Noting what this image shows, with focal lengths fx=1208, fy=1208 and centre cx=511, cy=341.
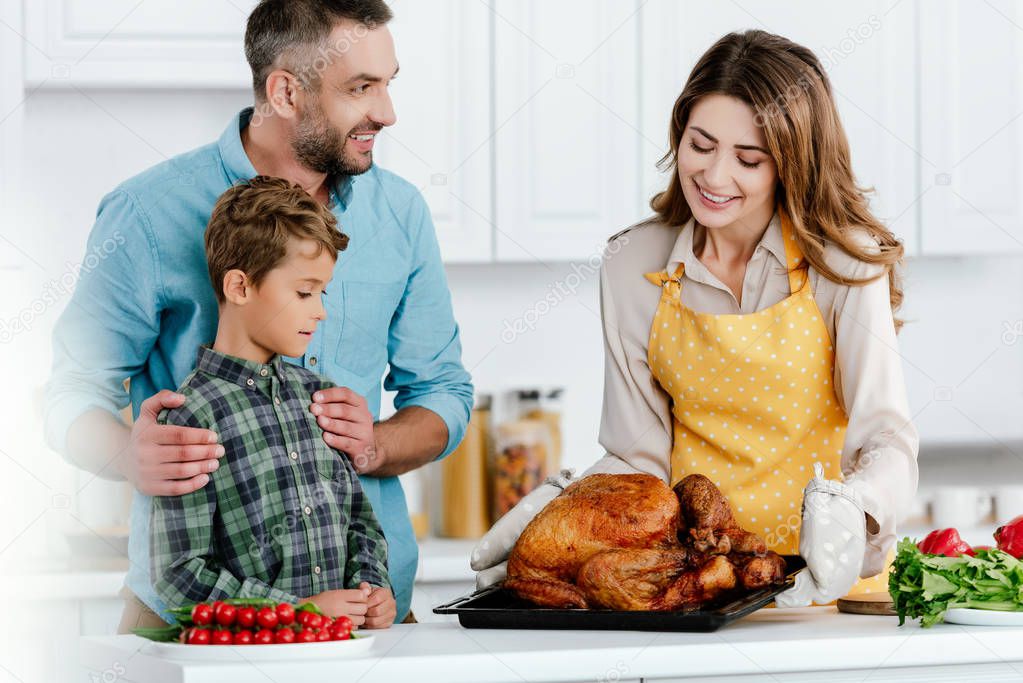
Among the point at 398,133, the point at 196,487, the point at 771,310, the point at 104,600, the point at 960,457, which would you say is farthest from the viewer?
the point at 960,457

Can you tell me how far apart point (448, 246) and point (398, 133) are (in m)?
0.28

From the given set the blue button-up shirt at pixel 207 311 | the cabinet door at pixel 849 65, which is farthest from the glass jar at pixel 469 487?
the blue button-up shirt at pixel 207 311

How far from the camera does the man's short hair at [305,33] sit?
1.62 m

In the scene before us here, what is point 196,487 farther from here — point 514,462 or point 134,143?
point 134,143

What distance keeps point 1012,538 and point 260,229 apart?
94cm

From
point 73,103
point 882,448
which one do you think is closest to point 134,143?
point 73,103

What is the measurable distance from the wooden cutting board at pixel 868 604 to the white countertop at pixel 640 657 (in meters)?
0.11

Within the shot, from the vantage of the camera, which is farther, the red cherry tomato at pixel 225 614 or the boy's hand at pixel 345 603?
the boy's hand at pixel 345 603

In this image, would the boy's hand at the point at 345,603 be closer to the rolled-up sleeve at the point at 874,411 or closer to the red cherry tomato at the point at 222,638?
the red cherry tomato at the point at 222,638

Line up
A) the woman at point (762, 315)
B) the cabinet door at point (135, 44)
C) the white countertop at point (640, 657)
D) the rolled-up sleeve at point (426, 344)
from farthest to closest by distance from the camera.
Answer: the cabinet door at point (135, 44)
the rolled-up sleeve at point (426, 344)
the woman at point (762, 315)
the white countertop at point (640, 657)

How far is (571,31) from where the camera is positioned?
108 inches

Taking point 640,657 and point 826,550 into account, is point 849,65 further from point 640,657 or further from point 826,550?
point 640,657

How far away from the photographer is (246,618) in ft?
3.70

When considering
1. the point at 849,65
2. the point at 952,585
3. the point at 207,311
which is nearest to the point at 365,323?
the point at 207,311
